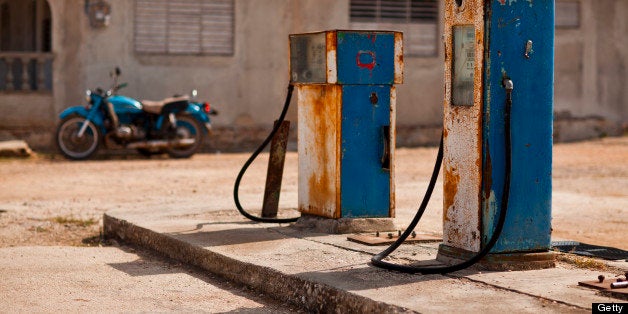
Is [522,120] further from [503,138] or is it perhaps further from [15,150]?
[15,150]

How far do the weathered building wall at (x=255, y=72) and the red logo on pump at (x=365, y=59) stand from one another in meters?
12.1

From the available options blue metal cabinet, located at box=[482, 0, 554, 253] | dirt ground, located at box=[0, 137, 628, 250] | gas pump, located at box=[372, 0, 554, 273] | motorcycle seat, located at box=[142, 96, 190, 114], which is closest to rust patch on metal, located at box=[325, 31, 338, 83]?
dirt ground, located at box=[0, 137, 628, 250]

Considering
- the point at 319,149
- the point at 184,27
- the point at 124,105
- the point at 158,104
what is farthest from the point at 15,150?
the point at 319,149

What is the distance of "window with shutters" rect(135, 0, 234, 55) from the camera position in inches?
779

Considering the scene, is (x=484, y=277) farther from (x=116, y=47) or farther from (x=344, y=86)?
(x=116, y=47)

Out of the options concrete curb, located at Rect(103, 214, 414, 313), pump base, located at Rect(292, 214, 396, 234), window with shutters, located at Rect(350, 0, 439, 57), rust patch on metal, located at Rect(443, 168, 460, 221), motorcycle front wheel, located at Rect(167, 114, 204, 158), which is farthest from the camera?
window with shutters, located at Rect(350, 0, 439, 57)

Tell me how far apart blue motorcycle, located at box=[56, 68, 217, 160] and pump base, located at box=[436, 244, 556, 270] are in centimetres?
1187

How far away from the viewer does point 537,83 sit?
251 inches

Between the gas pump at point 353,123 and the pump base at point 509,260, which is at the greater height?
the gas pump at point 353,123

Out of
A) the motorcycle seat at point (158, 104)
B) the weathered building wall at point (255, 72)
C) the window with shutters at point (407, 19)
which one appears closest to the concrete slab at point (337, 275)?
the motorcycle seat at point (158, 104)

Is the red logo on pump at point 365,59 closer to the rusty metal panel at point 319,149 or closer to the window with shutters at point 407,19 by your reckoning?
the rusty metal panel at point 319,149

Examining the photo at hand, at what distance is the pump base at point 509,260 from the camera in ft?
20.6

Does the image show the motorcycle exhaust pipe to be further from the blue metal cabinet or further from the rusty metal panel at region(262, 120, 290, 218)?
the blue metal cabinet

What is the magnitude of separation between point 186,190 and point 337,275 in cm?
690
